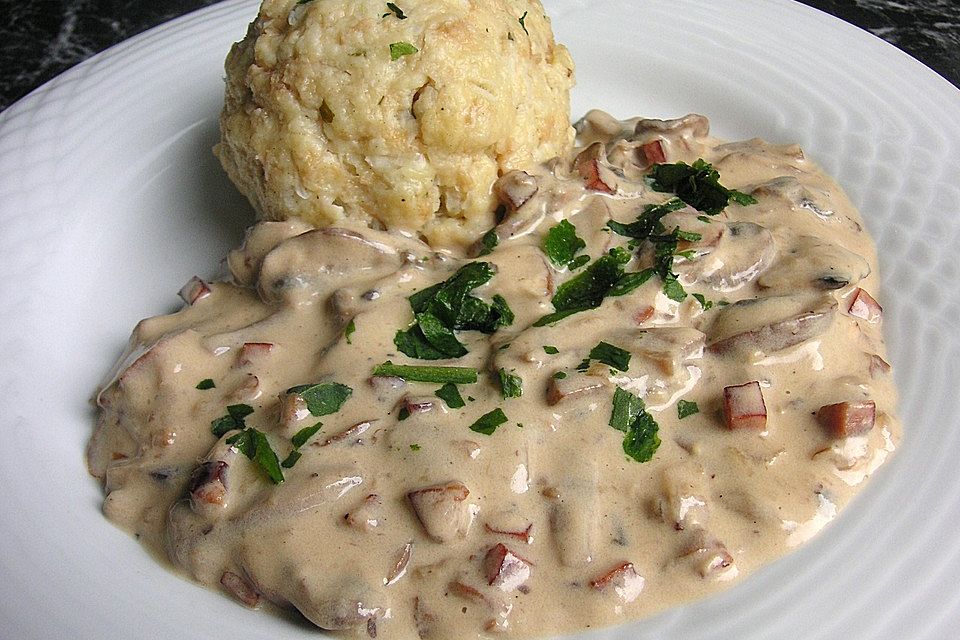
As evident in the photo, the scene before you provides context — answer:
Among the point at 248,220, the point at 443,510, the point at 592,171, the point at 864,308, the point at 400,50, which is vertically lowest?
the point at 864,308

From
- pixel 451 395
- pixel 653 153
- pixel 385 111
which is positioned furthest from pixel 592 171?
pixel 451 395

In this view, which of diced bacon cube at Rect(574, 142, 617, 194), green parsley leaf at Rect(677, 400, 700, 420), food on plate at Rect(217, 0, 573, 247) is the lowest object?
green parsley leaf at Rect(677, 400, 700, 420)

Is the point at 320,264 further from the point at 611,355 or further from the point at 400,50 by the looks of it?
the point at 611,355

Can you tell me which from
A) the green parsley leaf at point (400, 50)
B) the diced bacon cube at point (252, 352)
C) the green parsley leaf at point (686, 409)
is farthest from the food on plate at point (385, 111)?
the green parsley leaf at point (686, 409)

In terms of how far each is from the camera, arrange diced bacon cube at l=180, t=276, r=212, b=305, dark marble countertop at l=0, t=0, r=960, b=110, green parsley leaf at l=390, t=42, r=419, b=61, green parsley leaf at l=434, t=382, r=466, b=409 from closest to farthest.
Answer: green parsley leaf at l=434, t=382, r=466, b=409 < green parsley leaf at l=390, t=42, r=419, b=61 < diced bacon cube at l=180, t=276, r=212, b=305 < dark marble countertop at l=0, t=0, r=960, b=110

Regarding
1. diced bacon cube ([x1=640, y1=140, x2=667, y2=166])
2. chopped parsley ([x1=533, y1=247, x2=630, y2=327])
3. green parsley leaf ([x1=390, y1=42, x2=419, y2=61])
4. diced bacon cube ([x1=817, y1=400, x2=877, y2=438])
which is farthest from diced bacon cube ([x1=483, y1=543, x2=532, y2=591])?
diced bacon cube ([x1=640, y1=140, x2=667, y2=166])

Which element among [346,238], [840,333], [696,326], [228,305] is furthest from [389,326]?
[840,333]

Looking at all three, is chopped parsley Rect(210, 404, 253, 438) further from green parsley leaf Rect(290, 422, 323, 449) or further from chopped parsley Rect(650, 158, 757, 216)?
chopped parsley Rect(650, 158, 757, 216)
